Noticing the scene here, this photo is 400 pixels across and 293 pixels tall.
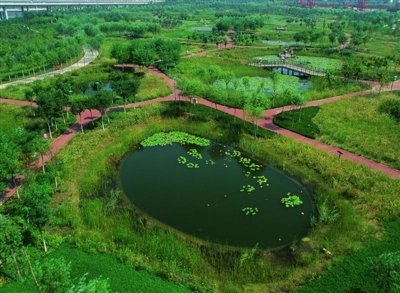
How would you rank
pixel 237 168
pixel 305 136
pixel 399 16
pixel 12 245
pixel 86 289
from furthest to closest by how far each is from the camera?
pixel 399 16 → pixel 305 136 → pixel 237 168 → pixel 12 245 → pixel 86 289

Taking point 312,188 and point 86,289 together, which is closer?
point 86,289

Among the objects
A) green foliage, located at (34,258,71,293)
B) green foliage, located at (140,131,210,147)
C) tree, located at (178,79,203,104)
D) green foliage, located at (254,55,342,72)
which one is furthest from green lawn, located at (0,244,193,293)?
green foliage, located at (254,55,342,72)

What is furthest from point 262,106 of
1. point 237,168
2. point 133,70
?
point 133,70

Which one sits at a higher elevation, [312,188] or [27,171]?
[27,171]

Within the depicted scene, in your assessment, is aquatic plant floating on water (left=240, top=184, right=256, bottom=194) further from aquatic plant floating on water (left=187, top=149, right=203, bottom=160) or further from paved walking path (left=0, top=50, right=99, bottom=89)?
paved walking path (left=0, top=50, right=99, bottom=89)

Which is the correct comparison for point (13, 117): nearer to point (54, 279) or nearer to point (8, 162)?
point (8, 162)

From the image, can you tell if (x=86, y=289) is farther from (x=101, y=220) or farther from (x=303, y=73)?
(x=303, y=73)
